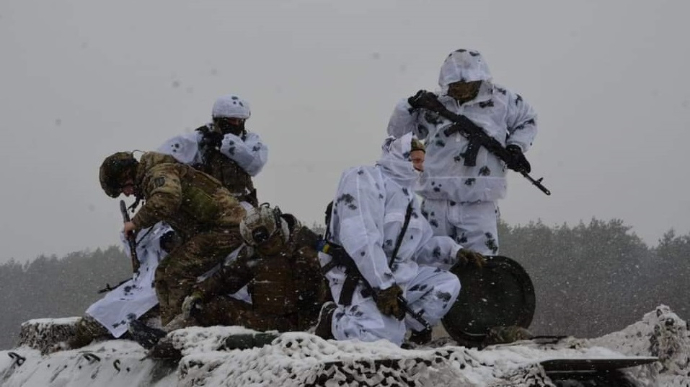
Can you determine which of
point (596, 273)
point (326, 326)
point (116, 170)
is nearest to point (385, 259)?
point (326, 326)

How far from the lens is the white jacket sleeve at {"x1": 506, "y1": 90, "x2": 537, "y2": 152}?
23.9ft

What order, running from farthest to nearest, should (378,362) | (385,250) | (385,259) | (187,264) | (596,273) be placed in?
(596,273) < (187,264) < (385,250) < (385,259) < (378,362)

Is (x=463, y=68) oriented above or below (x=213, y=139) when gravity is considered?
above

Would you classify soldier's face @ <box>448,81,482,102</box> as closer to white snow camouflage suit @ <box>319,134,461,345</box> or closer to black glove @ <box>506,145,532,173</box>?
black glove @ <box>506,145,532,173</box>

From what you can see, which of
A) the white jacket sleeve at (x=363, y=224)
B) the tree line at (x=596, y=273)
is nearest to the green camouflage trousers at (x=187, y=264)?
the white jacket sleeve at (x=363, y=224)

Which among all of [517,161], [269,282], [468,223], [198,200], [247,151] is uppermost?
[247,151]

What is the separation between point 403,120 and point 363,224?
71.8 inches

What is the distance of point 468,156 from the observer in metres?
7.09

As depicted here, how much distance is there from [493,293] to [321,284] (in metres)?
1.11

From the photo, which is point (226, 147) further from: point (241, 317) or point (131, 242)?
point (241, 317)

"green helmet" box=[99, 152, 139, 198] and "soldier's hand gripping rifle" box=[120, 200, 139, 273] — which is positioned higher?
"green helmet" box=[99, 152, 139, 198]

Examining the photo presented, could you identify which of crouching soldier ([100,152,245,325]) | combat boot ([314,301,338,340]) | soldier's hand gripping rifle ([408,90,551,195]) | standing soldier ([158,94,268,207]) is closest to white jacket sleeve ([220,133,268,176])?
standing soldier ([158,94,268,207])

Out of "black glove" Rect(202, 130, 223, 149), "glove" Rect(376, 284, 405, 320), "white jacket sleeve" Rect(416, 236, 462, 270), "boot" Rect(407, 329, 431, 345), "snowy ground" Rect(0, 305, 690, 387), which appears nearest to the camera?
"snowy ground" Rect(0, 305, 690, 387)

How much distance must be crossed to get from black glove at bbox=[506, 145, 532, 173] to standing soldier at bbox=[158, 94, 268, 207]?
193cm
